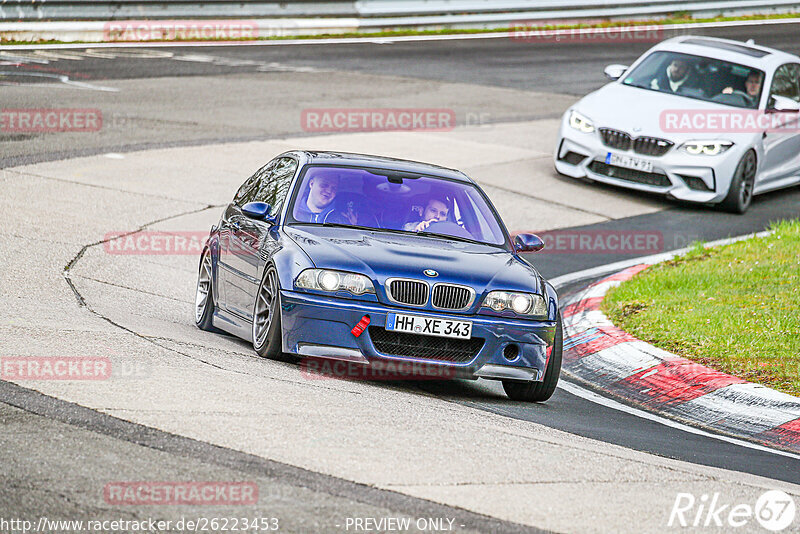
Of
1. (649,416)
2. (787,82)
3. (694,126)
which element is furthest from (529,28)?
(649,416)

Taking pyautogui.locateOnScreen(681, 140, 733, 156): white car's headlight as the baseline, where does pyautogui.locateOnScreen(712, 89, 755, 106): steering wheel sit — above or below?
above

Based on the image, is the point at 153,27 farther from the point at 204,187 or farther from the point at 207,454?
the point at 207,454

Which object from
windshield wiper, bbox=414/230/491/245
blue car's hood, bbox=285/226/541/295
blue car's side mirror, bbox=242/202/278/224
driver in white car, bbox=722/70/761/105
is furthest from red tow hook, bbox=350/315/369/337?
driver in white car, bbox=722/70/761/105

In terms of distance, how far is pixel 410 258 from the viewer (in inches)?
316

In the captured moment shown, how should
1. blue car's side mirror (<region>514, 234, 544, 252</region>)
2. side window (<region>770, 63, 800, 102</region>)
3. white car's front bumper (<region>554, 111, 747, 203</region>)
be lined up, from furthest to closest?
1. side window (<region>770, 63, 800, 102</region>)
2. white car's front bumper (<region>554, 111, 747, 203</region>)
3. blue car's side mirror (<region>514, 234, 544, 252</region>)

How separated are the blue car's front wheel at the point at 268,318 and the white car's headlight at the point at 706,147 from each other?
8853 millimetres

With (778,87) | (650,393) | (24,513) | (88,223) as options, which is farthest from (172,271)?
(778,87)

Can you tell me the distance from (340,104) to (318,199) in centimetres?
1231

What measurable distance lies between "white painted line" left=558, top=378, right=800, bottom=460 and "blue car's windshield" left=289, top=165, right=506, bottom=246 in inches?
43.8

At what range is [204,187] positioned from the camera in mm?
15039

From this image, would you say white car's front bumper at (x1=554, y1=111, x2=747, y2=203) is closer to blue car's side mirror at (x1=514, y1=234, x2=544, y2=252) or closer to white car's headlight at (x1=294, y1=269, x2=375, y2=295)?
blue car's side mirror at (x1=514, y1=234, x2=544, y2=252)

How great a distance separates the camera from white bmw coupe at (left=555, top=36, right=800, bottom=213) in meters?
15.9

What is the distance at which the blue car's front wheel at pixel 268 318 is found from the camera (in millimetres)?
7941

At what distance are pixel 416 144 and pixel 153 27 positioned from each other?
437 inches
